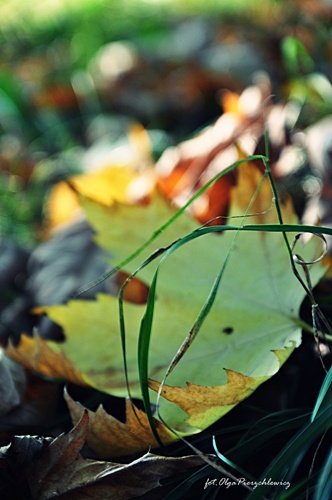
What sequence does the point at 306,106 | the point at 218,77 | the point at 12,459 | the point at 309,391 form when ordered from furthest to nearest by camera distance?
the point at 218,77 < the point at 306,106 < the point at 309,391 < the point at 12,459

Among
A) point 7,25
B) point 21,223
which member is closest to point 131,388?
point 21,223

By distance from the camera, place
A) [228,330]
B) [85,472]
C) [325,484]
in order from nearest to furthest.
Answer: [325,484], [85,472], [228,330]

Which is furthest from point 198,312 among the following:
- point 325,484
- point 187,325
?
point 325,484

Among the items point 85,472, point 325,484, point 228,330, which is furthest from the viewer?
point 228,330

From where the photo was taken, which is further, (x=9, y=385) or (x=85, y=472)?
(x=9, y=385)

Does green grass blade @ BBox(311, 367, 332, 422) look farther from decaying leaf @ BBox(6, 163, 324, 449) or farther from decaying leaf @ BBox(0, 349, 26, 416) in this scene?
decaying leaf @ BBox(0, 349, 26, 416)

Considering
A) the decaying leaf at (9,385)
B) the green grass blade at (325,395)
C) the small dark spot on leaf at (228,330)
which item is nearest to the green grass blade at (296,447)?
the green grass blade at (325,395)

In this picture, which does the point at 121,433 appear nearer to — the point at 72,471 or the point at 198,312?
the point at 72,471

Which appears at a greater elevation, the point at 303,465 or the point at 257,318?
the point at 257,318

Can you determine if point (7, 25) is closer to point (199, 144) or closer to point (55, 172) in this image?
point (55, 172)
